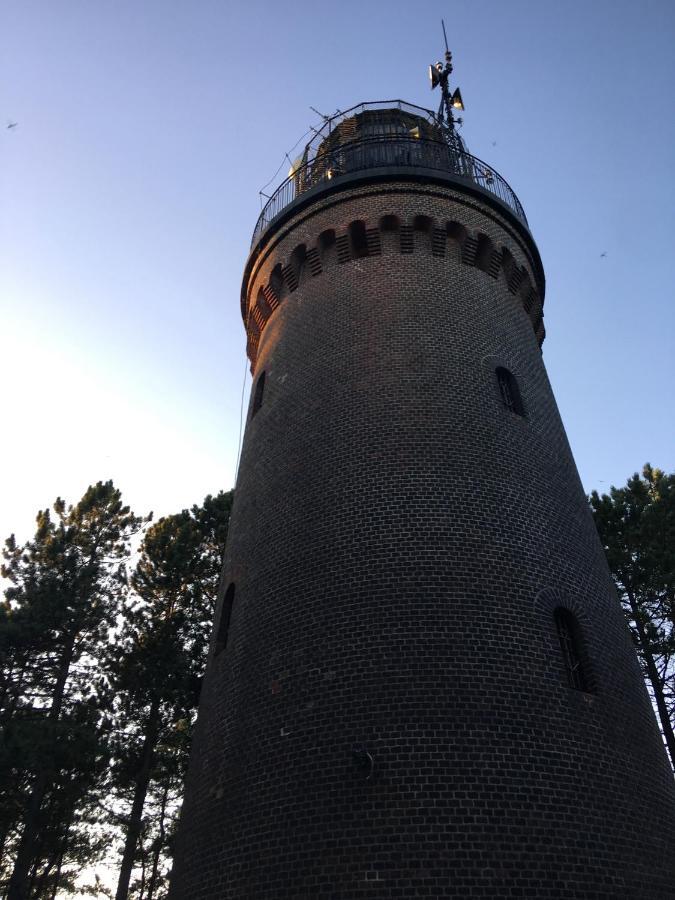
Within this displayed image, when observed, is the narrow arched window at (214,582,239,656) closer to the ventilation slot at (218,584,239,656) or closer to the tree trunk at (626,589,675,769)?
the ventilation slot at (218,584,239,656)

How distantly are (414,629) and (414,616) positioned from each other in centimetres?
17

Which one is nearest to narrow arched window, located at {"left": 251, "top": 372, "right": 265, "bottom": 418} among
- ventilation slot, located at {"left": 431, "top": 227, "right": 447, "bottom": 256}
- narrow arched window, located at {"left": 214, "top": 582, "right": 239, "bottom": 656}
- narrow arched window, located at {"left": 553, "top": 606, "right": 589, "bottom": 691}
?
narrow arched window, located at {"left": 214, "top": 582, "right": 239, "bottom": 656}

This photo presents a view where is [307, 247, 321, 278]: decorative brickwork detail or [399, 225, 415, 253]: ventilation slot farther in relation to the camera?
[307, 247, 321, 278]: decorative brickwork detail

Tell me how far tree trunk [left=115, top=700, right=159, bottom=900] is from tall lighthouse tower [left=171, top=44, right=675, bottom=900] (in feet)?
30.7

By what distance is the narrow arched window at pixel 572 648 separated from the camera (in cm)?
847

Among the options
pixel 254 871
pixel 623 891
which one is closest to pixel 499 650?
pixel 623 891

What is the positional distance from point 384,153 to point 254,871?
1361 cm

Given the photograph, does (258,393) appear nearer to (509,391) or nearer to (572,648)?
(509,391)

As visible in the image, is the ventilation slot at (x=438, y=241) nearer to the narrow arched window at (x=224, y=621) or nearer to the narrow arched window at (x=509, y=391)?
the narrow arched window at (x=509, y=391)

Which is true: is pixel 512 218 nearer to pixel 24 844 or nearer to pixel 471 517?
pixel 471 517

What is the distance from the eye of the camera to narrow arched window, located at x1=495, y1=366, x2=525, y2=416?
11281 millimetres

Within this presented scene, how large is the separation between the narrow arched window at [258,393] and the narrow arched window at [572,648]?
23.0 feet

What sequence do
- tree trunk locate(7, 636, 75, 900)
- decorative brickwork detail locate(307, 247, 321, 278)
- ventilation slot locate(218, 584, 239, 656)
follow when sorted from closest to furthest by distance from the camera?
ventilation slot locate(218, 584, 239, 656) < decorative brickwork detail locate(307, 247, 321, 278) < tree trunk locate(7, 636, 75, 900)

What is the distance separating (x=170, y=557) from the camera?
68.5 ft
